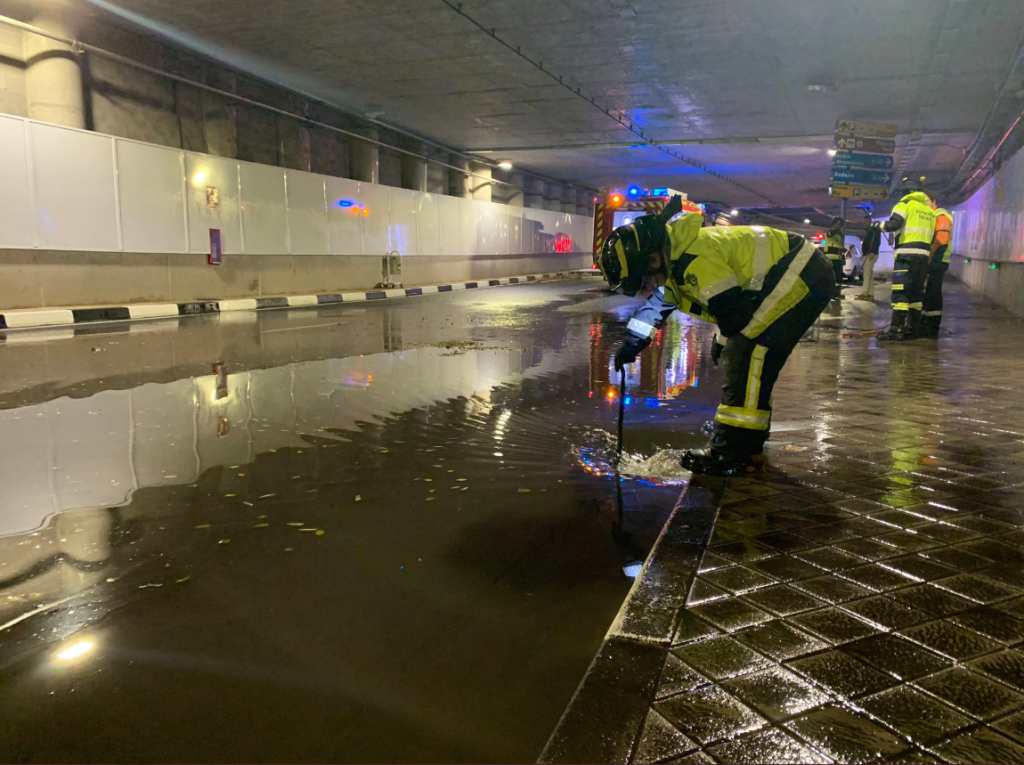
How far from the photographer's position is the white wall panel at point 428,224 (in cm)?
1988

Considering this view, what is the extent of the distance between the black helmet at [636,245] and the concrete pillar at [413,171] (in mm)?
17609

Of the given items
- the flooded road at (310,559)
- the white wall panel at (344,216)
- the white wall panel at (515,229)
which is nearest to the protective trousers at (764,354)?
the flooded road at (310,559)

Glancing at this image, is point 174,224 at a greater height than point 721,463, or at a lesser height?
greater

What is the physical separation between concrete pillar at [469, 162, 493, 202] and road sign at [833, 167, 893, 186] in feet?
45.0

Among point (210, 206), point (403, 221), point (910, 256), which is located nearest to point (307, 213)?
point (210, 206)

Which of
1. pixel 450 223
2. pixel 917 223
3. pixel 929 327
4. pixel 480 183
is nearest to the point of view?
pixel 917 223

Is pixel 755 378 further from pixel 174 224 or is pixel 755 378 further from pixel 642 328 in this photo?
pixel 174 224

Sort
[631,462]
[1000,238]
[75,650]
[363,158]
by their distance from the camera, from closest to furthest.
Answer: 1. [75,650]
2. [631,462]
3. [1000,238]
4. [363,158]

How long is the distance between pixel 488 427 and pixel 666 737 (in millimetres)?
3067

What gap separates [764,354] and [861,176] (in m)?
10.2

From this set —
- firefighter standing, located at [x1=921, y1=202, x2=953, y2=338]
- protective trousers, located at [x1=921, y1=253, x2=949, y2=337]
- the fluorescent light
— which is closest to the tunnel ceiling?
firefighter standing, located at [x1=921, y1=202, x2=953, y2=338]

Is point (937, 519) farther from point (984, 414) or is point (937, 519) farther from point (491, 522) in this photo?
point (984, 414)

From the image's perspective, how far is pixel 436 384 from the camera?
19.7 ft

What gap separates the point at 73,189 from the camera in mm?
10758
